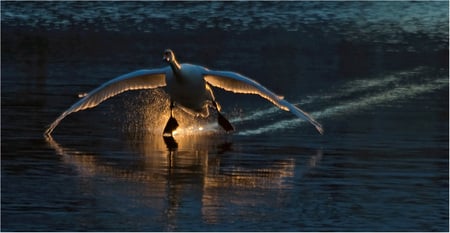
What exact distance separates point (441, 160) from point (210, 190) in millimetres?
3540

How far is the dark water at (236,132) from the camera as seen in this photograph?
13.3m

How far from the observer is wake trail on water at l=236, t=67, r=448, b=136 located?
786 inches

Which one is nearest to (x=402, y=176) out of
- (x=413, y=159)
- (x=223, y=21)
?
(x=413, y=159)

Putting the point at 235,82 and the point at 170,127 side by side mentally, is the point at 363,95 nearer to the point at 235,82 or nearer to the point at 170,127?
the point at 235,82

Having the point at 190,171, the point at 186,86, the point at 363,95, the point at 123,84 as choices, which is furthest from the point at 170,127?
the point at 363,95

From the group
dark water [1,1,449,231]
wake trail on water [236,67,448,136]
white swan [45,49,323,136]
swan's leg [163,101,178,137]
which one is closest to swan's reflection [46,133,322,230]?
dark water [1,1,449,231]

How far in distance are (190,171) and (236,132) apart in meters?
3.28

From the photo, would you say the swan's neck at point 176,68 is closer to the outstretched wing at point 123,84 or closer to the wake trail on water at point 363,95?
the outstretched wing at point 123,84

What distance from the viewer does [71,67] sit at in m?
25.8

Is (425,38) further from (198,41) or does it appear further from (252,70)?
(252,70)

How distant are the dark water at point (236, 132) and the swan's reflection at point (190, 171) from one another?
0.02 m

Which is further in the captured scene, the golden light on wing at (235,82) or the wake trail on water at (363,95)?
the wake trail on water at (363,95)

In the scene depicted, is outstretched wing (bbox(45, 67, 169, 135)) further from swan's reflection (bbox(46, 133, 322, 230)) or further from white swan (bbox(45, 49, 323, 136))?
swan's reflection (bbox(46, 133, 322, 230))

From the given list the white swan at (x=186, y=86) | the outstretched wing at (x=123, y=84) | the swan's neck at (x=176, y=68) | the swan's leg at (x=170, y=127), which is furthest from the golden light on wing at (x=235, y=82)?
the swan's leg at (x=170, y=127)
